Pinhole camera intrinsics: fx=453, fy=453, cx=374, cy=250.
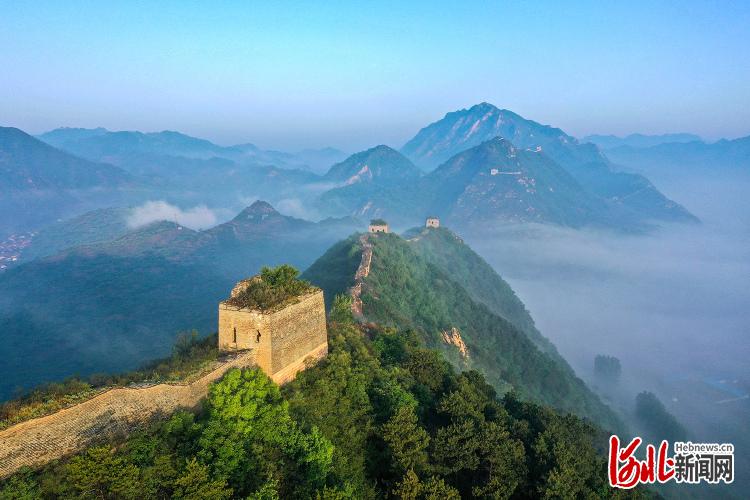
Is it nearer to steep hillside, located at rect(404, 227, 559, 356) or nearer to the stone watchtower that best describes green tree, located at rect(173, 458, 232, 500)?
the stone watchtower

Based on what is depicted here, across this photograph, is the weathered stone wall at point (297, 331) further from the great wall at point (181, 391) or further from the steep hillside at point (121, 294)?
the steep hillside at point (121, 294)

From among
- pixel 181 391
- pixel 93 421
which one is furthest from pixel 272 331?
pixel 93 421

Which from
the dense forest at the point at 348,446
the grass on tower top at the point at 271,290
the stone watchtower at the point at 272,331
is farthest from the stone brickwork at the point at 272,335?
the dense forest at the point at 348,446

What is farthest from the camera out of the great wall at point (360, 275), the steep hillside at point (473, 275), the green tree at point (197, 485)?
the steep hillside at point (473, 275)

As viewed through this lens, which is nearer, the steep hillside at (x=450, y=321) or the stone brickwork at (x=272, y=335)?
the stone brickwork at (x=272, y=335)

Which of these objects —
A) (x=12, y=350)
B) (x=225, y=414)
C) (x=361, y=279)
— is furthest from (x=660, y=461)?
(x=12, y=350)
